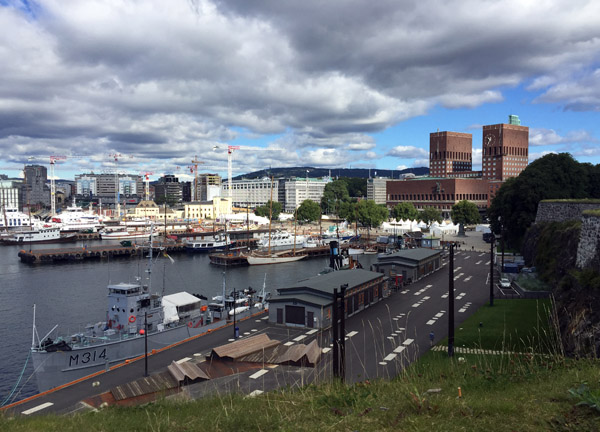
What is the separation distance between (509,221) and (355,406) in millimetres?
65246

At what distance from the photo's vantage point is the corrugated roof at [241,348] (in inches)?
892

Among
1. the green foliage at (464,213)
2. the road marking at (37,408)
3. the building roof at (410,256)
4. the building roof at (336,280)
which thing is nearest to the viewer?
the road marking at (37,408)

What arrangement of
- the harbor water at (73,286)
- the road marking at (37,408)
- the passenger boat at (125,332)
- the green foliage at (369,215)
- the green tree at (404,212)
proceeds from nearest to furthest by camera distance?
the road marking at (37,408) < the passenger boat at (125,332) < the harbor water at (73,286) < the green foliage at (369,215) < the green tree at (404,212)

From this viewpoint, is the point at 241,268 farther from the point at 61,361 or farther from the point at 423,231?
the point at 423,231

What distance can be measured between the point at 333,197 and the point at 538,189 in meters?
124

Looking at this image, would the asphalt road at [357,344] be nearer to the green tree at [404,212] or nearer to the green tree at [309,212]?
the green tree at [404,212]

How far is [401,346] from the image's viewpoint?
24.5 meters

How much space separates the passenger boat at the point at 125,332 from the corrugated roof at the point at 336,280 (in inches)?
222

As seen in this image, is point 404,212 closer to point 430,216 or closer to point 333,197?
point 430,216

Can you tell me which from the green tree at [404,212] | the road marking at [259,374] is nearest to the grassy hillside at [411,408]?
the road marking at [259,374]

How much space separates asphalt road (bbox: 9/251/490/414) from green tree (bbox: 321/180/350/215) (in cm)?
13937

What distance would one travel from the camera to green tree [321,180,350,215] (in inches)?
7219

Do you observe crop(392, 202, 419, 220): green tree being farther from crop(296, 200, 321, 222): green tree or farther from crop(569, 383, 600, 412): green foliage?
crop(569, 383, 600, 412): green foliage

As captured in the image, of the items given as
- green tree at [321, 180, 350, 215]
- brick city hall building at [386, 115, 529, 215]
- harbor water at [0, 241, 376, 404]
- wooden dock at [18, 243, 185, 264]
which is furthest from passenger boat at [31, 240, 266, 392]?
green tree at [321, 180, 350, 215]
